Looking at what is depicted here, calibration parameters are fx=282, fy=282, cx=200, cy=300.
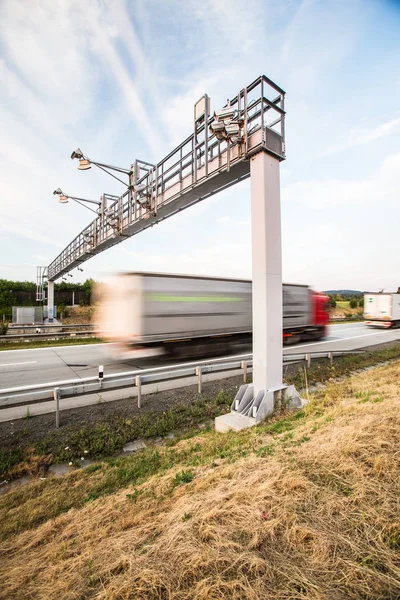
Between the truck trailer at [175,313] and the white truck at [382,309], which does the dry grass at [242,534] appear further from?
the white truck at [382,309]

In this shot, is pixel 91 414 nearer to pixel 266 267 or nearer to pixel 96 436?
pixel 96 436

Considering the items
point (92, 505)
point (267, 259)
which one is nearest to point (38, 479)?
point (92, 505)

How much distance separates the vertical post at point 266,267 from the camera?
18.5ft

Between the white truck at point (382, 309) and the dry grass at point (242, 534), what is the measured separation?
26.7 m

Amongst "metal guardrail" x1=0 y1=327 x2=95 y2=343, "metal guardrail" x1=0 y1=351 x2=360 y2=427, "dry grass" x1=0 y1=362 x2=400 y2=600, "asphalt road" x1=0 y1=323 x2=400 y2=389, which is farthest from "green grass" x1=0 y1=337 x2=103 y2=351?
"dry grass" x1=0 y1=362 x2=400 y2=600

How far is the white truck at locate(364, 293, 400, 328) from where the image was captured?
2589cm

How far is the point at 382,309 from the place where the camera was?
1038 inches

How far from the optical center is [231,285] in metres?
13.3

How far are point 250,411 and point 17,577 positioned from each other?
424cm

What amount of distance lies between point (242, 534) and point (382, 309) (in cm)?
2943

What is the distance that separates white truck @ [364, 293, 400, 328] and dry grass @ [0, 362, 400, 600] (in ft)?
87.6

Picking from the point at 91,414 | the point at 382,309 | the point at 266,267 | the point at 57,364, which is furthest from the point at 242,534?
the point at 382,309

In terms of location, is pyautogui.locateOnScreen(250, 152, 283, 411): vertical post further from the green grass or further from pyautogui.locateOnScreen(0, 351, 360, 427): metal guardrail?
the green grass

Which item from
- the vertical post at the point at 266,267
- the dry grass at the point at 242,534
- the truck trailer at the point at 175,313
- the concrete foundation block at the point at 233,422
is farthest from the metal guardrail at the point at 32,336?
the vertical post at the point at 266,267
